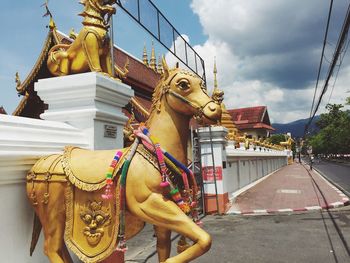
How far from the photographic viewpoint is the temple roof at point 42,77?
37.7 feet

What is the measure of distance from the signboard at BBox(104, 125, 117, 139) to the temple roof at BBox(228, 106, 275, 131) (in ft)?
142

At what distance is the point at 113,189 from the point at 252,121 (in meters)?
46.2

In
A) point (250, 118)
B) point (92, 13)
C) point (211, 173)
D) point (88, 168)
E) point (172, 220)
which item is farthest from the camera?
point (250, 118)

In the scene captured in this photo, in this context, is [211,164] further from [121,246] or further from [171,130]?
[121,246]

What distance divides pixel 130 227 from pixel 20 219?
2.63ft

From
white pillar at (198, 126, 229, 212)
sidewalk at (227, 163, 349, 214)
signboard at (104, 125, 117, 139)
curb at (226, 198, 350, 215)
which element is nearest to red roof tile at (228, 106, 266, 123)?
sidewalk at (227, 163, 349, 214)

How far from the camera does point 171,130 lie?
8.10ft

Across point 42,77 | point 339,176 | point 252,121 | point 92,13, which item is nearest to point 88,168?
point 92,13

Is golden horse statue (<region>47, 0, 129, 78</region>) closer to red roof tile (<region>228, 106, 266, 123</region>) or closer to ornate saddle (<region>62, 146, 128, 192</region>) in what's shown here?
ornate saddle (<region>62, 146, 128, 192</region>)

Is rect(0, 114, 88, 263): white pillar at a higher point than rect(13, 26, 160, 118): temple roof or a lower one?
lower

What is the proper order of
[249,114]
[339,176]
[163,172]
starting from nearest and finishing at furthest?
[163,172] < [339,176] < [249,114]

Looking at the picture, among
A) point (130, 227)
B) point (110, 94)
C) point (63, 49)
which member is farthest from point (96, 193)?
point (63, 49)

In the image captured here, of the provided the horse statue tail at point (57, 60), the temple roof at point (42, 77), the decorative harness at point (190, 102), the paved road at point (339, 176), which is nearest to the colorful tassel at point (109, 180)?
the decorative harness at point (190, 102)

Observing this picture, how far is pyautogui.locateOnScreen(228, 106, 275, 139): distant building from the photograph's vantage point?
46625 millimetres
